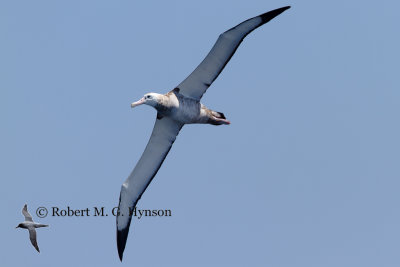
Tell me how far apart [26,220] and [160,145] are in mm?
5221

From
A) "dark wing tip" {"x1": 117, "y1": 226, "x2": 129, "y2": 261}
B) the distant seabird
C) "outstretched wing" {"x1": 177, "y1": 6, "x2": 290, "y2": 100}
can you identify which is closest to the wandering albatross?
"outstretched wing" {"x1": 177, "y1": 6, "x2": 290, "y2": 100}

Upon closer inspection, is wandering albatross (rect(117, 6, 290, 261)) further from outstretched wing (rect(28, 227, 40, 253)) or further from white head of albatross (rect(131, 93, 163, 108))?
outstretched wing (rect(28, 227, 40, 253))

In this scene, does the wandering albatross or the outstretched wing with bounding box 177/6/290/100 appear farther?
the wandering albatross

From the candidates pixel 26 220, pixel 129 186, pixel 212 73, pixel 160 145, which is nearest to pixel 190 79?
pixel 212 73

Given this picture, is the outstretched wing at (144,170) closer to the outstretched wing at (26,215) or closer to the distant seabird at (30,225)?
the distant seabird at (30,225)

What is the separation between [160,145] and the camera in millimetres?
20250

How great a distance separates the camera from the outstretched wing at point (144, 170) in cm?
1988

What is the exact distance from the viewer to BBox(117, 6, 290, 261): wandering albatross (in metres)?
18.4

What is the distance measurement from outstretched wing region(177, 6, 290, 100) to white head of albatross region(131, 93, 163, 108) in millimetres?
743

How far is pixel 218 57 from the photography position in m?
18.7

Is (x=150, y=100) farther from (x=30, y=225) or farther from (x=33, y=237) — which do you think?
(x=33, y=237)

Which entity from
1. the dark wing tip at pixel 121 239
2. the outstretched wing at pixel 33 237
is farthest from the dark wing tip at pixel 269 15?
the outstretched wing at pixel 33 237

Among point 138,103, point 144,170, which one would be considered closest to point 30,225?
point 144,170

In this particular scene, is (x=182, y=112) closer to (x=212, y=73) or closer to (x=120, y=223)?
(x=212, y=73)
